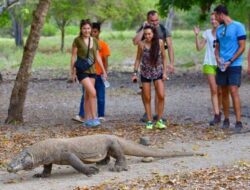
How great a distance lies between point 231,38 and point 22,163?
14.0 ft

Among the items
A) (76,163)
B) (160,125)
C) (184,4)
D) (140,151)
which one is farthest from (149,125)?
(184,4)

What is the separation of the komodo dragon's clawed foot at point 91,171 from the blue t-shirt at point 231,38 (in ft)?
11.3

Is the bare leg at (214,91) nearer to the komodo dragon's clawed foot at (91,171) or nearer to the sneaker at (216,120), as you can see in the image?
the sneaker at (216,120)

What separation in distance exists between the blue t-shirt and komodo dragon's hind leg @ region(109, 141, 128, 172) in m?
3.04

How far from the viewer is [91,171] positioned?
7281mm

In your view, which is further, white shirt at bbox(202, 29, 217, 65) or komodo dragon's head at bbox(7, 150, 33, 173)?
white shirt at bbox(202, 29, 217, 65)

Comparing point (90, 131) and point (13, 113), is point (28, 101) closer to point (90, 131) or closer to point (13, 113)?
point (13, 113)

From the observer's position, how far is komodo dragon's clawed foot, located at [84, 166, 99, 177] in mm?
7238

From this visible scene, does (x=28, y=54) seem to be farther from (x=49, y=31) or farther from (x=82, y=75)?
(x=49, y=31)

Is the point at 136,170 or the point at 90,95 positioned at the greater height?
the point at 90,95

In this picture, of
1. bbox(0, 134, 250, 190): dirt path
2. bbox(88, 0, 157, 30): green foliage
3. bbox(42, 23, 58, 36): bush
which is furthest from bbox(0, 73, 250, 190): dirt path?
bbox(42, 23, 58, 36): bush

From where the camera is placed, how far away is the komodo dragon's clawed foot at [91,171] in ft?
23.7

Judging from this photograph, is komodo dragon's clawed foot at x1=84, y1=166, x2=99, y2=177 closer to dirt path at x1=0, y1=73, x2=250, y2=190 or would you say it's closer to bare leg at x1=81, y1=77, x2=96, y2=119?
dirt path at x1=0, y1=73, x2=250, y2=190

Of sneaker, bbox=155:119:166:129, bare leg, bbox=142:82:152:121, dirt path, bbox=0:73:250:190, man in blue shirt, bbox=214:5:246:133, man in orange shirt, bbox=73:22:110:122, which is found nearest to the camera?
dirt path, bbox=0:73:250:190
